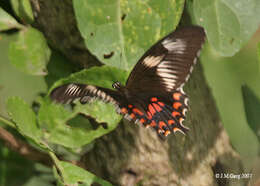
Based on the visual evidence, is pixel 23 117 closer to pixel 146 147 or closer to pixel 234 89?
pixel 146 147

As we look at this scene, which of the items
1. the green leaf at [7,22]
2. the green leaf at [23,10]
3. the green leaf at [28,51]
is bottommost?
the green leaf at [28,51]

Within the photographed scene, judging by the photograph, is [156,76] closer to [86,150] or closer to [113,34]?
[113,34]

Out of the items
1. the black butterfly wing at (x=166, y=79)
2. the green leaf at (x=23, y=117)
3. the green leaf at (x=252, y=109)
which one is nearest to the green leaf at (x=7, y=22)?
the green leaf at (x=23, y=117)

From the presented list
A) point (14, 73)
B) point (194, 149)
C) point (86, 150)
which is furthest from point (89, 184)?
point (14, 73)

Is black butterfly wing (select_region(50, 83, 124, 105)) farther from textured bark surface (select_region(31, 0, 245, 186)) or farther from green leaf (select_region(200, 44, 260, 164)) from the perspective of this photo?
green leaf (select_region(200, 44, 260, 164))

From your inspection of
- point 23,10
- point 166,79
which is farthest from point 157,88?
point 23,10

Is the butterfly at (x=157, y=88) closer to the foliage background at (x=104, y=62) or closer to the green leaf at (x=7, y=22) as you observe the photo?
the foliage background at (x=104, y=62)
